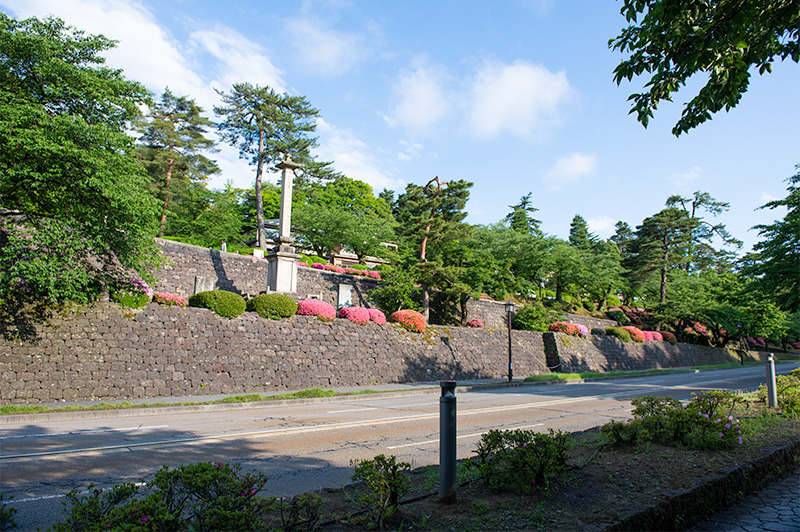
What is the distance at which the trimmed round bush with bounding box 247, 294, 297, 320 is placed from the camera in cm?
1819

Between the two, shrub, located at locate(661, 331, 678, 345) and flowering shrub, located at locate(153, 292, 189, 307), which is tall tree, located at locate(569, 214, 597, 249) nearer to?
shrub, located at locate(661, 331, 678, 345)

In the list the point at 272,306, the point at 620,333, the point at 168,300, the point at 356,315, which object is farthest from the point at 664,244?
the point at 168,300

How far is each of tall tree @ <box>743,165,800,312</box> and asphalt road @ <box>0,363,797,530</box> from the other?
10964mm

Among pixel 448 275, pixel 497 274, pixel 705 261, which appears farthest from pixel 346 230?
pixel 705 261

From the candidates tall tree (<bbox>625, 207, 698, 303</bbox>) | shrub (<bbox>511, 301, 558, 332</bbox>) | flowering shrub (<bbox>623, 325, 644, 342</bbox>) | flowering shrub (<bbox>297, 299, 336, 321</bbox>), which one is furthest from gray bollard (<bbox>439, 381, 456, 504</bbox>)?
tall tree (<bbox>625, 207, 698, 303</bbox>)

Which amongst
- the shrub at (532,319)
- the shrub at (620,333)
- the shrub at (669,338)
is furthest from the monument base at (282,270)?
the shrub at (669,338)

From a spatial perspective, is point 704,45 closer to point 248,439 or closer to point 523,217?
point 248,439

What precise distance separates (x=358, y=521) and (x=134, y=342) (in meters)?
13.9

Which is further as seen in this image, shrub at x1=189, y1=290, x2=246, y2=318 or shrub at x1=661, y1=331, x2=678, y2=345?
shrub at x1=661, y1=331, x2=678, y2=345

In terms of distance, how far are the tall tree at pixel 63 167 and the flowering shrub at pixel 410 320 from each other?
1271 cm

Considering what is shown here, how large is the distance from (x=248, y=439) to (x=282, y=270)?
45.9 ft

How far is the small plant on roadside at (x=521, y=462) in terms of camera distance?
3.97 meters

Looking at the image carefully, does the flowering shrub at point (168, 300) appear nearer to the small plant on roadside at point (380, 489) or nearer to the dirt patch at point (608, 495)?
the dirt patch at point (608, 495)

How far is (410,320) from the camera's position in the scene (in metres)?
23.3
